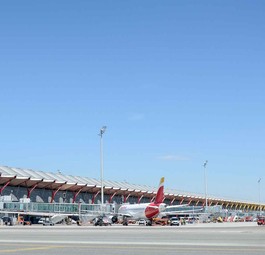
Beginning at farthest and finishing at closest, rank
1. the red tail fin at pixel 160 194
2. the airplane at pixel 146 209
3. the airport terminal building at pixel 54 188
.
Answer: the airport terminal building at pixel 54 188 < the red tail fin at pixel 160 194 < the airplane at pixel 146 209

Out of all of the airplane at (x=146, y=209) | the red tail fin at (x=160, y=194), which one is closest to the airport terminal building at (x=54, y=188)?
the airplane at (x=146, y=209)

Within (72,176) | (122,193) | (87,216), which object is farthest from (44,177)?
(122,193)

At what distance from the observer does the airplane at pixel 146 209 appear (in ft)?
284

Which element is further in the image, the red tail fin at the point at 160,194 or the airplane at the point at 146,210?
the red tail fin at the point at 160,194

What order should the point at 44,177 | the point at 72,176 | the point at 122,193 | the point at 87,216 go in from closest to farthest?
the point at 87,216 → the point at 44,177 → the point at 72,176 → the point at 122,193

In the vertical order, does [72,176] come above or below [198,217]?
above

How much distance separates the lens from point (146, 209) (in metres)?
87.6

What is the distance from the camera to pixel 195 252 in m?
20.2

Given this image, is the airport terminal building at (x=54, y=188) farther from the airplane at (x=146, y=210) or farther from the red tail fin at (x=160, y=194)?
the red tail fin at (x=160, y=194)

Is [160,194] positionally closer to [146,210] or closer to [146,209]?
[146,209]

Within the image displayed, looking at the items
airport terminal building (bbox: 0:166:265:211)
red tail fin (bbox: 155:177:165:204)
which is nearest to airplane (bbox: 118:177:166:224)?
red tail fin (bbox: 155:177:165:204)

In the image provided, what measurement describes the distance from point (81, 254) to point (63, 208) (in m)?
78.4

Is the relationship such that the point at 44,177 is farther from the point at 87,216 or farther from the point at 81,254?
the point at 81,254

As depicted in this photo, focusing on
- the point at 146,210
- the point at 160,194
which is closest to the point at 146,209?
the point at 146,210
